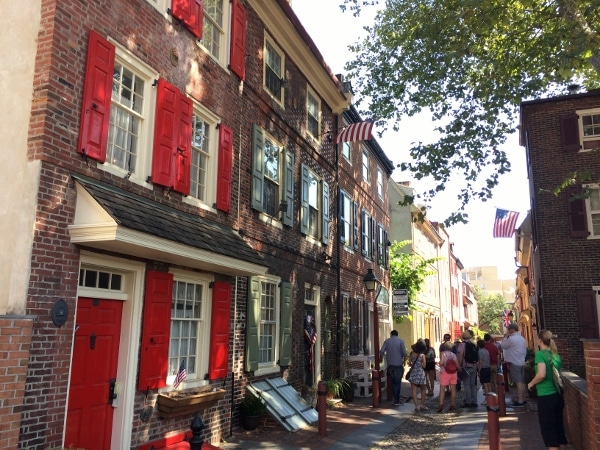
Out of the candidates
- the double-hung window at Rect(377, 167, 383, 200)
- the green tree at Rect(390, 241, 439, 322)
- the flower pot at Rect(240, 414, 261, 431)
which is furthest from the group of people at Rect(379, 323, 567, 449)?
the green tree at Rect(390, 241, 439, 322)

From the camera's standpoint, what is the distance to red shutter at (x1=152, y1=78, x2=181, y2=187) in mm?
7863

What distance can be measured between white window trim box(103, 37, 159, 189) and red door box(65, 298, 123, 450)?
1.83m

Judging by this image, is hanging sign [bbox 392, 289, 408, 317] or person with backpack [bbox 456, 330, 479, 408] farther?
hanging sign [bbox 392, 289, 408, 317]

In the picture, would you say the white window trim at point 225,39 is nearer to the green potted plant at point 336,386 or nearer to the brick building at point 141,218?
the brick building at point 141,218

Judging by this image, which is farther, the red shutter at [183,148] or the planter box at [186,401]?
the red shutter at [183,148]

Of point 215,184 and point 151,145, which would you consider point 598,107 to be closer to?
point 215,184

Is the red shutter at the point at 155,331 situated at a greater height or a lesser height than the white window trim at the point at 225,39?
lesser

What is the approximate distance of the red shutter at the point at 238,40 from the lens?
413 inches

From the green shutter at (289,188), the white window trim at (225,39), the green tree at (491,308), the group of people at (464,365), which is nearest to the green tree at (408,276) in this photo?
the group of people at (464,365)

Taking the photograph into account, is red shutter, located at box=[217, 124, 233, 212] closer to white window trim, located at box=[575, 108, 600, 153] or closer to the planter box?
the planter box

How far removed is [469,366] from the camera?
13383 millimetres

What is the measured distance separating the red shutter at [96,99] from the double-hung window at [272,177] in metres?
4.43

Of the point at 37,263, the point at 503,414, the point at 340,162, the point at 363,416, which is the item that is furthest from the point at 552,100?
the point at 37,263

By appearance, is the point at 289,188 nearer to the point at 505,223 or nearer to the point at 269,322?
the point at 269,322
